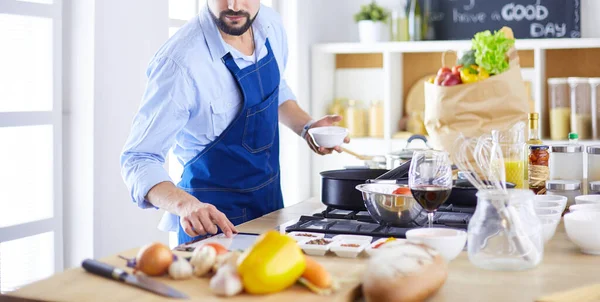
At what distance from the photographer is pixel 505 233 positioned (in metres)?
1.60

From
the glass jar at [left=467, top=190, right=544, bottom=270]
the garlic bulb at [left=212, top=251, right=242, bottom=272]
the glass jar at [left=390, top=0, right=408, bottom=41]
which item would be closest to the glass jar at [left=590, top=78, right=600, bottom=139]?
the glass jar at [left=390, top=0, right=408, bottom=41]

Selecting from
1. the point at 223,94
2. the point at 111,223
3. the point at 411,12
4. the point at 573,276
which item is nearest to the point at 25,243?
the point at 111,223

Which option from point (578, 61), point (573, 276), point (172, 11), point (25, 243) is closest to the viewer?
point (573, 276)

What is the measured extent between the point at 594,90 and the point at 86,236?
2966 millimetres

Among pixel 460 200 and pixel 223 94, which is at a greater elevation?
pixel 223 94

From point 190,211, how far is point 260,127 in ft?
2.36

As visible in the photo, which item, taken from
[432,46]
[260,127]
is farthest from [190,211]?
[432,46]

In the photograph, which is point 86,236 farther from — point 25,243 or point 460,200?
point 460,200

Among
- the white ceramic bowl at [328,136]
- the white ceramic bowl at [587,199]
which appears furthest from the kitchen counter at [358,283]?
the white ceramic bowl at [328,136]

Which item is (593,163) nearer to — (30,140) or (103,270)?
(103,270)

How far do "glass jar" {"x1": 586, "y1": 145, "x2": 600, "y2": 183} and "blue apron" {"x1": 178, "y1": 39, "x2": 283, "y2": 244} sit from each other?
105cm

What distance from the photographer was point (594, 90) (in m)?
4.41

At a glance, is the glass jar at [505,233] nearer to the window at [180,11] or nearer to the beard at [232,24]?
the beard at [232,24]

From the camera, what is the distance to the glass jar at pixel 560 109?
14.9 feet
